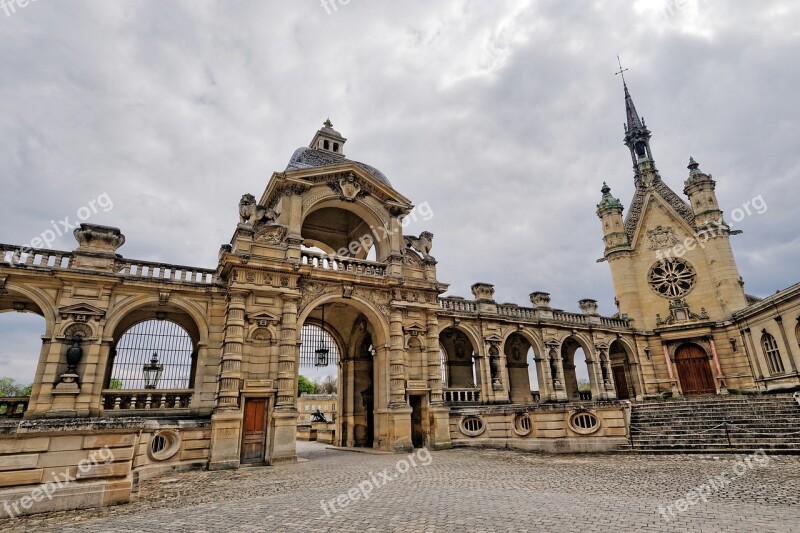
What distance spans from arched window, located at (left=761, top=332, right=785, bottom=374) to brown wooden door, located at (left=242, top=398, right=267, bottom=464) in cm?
2885

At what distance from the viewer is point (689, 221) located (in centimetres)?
3409

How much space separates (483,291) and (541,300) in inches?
185

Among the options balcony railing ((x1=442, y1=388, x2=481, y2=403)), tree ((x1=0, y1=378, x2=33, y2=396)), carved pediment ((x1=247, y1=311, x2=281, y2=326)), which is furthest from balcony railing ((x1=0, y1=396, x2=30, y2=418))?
tree ((x1=0, y1=378, x2=33, y2=396))

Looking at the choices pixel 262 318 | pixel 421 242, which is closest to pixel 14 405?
pixel 262 318

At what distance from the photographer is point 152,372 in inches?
707

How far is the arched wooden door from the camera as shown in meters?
30.5

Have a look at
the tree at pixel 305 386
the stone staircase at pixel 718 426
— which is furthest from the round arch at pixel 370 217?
the tree at pixel 305 386

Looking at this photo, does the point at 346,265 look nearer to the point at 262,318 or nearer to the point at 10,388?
the point at 262,318

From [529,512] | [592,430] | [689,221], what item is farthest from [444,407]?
[689,221]

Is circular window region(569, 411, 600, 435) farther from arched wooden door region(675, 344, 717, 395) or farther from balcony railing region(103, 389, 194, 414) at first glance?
arched wooden door region(675, 344, 717, 395)

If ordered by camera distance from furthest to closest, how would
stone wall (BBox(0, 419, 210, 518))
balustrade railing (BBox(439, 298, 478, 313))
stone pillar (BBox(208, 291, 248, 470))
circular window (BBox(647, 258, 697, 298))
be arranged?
circular window (BBox(647, 258, 697, 298))
balustrade railing (BBox(439, 298, 478, 313))
stone pillar (BBox(208, 291, 248, 470))
stone wall (BBox(0, 419, 210, 518))

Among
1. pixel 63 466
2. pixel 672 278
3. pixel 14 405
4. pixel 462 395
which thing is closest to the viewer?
pixel 63 466

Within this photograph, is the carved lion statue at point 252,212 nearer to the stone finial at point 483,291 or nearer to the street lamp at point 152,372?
the street lamp at point 152,372

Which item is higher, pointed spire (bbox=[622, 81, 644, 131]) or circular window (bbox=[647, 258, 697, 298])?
pointed spire (bbox=[622, 81, 644, 131])
